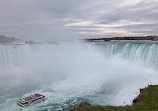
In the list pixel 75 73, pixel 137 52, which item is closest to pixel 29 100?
pixel 75 73

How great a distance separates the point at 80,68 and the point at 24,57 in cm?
1158

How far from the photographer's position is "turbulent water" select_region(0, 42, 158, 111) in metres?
14.7

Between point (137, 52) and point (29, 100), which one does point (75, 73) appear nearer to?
point (137, 52)

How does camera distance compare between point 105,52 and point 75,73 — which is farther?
point 105,52

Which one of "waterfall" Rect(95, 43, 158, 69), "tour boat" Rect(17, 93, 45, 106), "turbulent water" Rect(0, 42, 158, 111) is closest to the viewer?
"tour boat" Rect(17, 93, 45, 106)

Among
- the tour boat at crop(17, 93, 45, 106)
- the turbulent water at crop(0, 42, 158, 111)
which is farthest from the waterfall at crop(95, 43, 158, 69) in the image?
the tour boat at crop(17, 93, 45, 106)

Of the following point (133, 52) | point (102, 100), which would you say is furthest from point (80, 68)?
point (102, 100)

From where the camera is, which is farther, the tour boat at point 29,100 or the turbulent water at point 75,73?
the turbulent water at point 75,73

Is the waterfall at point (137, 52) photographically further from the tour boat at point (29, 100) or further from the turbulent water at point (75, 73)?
the tour boat at point (29, 100)

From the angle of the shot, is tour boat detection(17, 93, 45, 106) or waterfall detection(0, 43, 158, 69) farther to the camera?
waterfall detection(0, 43, 158, 69)

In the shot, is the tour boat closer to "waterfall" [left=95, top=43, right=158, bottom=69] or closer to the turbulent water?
the turbulent water

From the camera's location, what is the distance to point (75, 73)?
27.2 metres

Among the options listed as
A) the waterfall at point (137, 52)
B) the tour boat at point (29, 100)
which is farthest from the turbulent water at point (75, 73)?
the tour boat at point (29, 100)

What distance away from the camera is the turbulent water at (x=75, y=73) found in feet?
48.2
